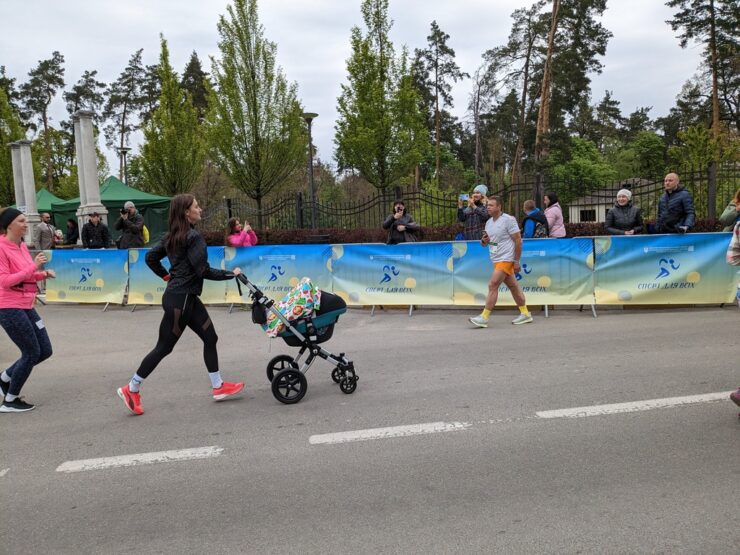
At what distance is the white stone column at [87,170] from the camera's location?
58.2ft

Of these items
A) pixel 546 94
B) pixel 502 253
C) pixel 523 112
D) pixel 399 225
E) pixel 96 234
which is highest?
pixel 523 112

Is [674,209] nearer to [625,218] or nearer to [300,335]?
[625,218]

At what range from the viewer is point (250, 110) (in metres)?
19.8

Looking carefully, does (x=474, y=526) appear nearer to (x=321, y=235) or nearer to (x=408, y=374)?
(x=408, y=374)

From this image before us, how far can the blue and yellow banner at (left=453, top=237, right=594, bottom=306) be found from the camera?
998 centimetres

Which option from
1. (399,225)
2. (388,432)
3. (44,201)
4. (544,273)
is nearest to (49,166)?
(44,201)

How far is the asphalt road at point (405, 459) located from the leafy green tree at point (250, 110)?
1349 centimetres

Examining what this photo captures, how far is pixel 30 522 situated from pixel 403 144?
1861cm

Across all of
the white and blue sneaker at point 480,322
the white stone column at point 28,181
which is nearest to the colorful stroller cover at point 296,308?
the white and blue sneaker at point 480,322

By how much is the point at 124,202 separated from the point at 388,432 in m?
22.4

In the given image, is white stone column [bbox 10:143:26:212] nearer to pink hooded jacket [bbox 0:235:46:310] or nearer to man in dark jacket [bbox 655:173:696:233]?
pink hooded jacket [bbox 0:235:46:310]

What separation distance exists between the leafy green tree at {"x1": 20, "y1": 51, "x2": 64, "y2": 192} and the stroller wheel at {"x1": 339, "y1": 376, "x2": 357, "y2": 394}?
54626 millimetres

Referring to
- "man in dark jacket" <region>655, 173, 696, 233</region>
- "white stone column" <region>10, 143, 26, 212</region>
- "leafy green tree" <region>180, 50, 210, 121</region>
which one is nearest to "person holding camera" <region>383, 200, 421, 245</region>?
"man in dark jacket" <region>655, 173, 696, 233</region>

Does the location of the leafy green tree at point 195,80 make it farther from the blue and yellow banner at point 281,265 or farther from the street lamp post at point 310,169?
the blue and yellow banner at point 281,265
